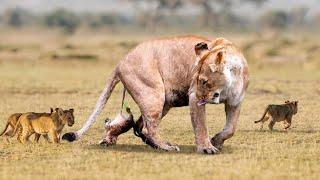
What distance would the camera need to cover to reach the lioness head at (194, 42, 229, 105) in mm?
9133

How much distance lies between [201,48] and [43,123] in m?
2.25

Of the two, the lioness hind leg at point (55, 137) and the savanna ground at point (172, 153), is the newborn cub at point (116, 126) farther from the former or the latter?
the lioness hind leg at point (55, 137)

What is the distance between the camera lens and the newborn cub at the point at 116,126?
33.8ft

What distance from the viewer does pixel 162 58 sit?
9.93 metres

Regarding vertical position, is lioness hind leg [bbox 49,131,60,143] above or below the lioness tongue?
below

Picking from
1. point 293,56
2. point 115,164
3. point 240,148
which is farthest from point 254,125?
point 293,56

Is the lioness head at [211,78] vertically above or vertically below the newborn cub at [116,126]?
above

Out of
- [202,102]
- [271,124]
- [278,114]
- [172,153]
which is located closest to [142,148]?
[172,153]

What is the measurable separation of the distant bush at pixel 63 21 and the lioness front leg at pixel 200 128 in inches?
3542

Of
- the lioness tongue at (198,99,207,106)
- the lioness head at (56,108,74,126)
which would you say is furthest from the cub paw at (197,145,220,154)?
the lioness head at (56,108,74,126)

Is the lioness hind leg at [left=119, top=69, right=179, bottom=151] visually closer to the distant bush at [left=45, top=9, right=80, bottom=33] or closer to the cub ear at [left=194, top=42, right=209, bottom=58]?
the cub ear at [left=194, top=42, right=209, bottom=58]

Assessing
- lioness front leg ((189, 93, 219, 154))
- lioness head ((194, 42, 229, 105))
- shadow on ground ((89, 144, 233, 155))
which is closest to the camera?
lioness head ((194, 42, 229, 105))

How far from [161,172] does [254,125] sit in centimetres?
513

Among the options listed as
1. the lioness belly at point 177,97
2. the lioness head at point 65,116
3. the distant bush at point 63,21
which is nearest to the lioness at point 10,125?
the lioness head at point 65,116
